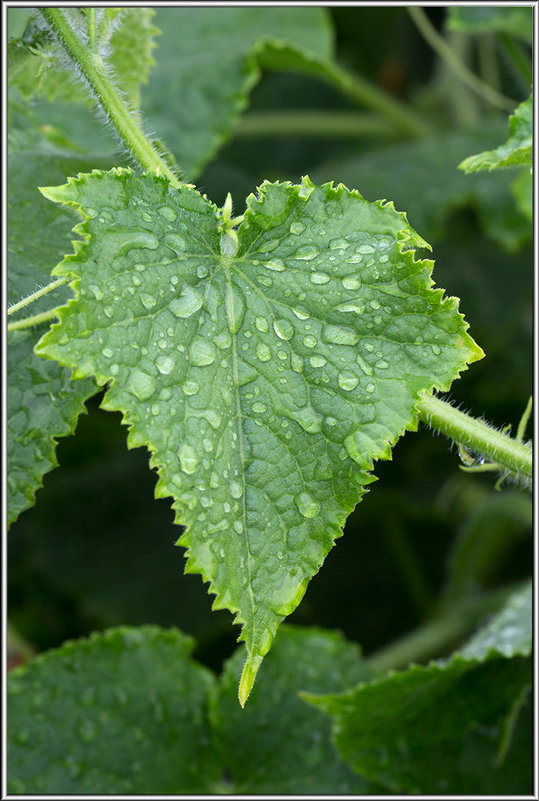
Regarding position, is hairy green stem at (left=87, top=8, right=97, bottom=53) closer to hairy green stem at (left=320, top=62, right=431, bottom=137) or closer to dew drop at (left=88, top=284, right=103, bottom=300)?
dew drop at (left=88, top=284, right=103, bottom=300)

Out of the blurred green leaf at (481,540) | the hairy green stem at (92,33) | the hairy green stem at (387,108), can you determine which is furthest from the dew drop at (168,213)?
the hairy green stem at (387,108)

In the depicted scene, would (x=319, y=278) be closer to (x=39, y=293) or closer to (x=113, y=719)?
(x=39, y=293)

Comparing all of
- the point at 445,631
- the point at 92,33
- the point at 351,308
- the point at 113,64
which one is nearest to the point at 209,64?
the point at 113,64

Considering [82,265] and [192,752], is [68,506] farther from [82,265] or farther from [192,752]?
[82,265]

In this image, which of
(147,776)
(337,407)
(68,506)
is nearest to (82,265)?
(337,407)

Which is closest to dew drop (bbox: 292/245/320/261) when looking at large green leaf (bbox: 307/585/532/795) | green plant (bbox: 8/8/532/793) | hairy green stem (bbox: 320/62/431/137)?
green plant (bbox: 8/8/532/793)

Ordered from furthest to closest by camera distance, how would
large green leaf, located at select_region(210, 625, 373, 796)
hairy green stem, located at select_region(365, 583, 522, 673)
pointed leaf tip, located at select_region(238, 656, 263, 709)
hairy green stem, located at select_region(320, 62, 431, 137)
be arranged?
1. hairy green stem, located at select_region(320, 62, 431, 137)
2. hairy green stem, located at select_region(365, 583, 522, 673)
3. large green leaf, located at select_region(210, 625, 373, 796)
4. pointed leaf tip, located at select_region(238, 656, 263, 709)
